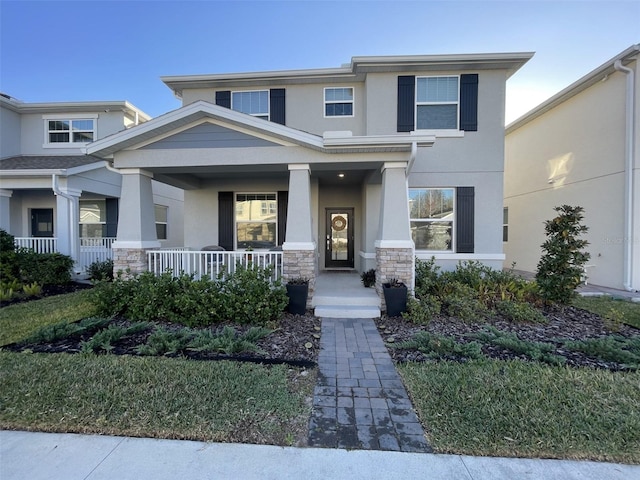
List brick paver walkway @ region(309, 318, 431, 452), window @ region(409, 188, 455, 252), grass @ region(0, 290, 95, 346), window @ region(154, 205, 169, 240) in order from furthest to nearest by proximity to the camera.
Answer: window @ region(154, 205, 169, 240), window @ region(409, 188, 455, 252), grass @ region(0, 290, 95, 346), brick paver walkway @ region(309, 318, 431, 452)

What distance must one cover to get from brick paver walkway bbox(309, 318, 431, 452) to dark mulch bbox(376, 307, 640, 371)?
0.46 m

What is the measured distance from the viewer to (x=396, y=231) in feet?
20.3

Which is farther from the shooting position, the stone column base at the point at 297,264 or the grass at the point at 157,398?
the stone column base at the point at 297,264

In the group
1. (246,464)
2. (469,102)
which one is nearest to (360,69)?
(469,102)

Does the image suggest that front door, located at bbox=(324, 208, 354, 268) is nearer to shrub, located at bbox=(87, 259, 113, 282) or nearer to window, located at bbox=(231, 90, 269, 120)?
window, located at bbox=(231, 90, 269, 120)

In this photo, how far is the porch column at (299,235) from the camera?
6.16 metres

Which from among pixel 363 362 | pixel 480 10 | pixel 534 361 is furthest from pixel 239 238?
pixel 480 10

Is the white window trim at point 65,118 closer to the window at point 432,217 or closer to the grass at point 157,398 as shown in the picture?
the grass at point 157,398

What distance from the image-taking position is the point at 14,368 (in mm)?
3594

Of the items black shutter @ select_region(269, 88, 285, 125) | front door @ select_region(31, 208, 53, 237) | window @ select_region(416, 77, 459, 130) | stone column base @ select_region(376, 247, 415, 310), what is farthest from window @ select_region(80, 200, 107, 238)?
window @ select_region(416, 77, 459, 130)

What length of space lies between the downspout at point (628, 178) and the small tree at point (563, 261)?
338 cm

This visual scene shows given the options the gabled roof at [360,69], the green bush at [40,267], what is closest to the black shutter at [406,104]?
the gabled roof at [360,69]

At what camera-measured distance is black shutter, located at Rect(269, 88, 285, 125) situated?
8914mm

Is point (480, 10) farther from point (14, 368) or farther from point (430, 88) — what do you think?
point (14, 368)
